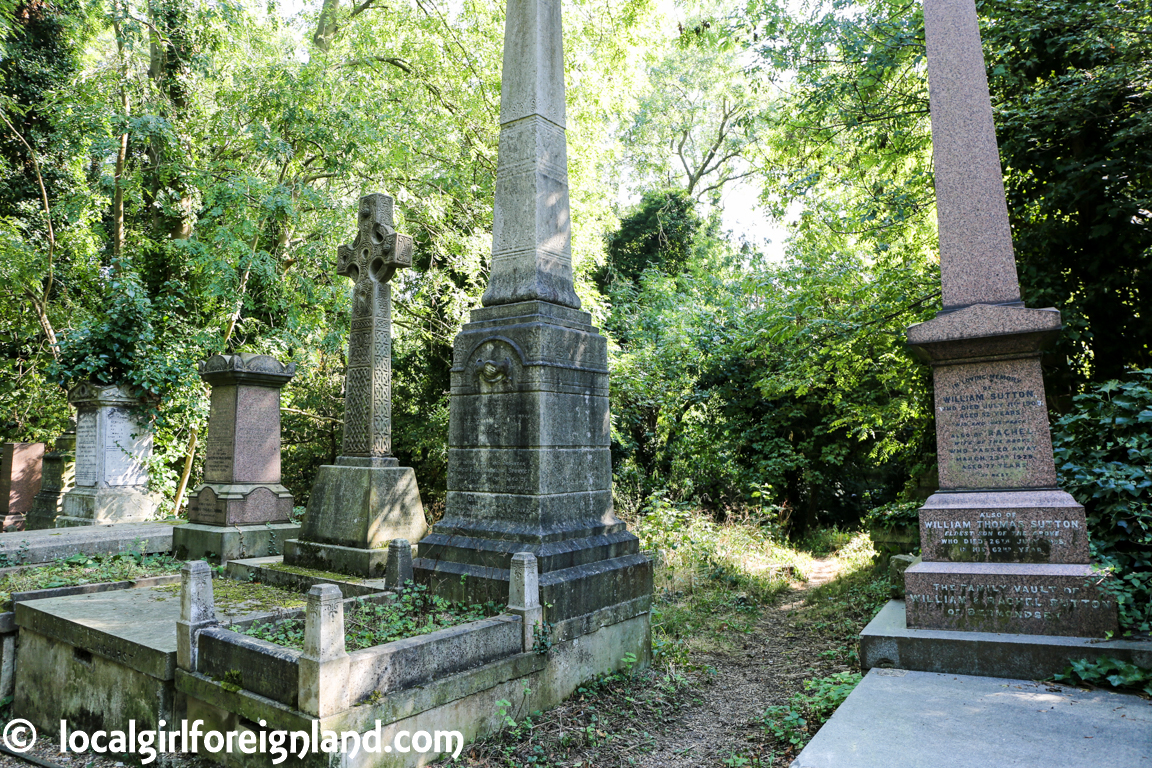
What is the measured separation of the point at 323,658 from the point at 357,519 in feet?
11.4

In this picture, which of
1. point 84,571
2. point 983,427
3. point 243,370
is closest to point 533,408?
point 983,427

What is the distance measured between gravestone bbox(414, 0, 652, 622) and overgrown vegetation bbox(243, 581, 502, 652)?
14cm

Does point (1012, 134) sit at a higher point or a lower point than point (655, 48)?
lower

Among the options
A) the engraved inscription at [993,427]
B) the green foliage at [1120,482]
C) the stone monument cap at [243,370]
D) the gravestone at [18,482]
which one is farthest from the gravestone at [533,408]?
the gravestone at [18,482]

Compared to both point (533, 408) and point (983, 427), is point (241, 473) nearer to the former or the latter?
point (533, 408)

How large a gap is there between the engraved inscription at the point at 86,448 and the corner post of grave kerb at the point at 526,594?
30.8 ft

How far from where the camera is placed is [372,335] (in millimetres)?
7336

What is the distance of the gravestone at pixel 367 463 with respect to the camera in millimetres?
6699

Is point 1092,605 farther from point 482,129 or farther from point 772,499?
point 482,129

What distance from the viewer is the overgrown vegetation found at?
14.1 feet

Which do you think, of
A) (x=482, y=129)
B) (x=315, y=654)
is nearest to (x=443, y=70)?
(x=482, y=129)

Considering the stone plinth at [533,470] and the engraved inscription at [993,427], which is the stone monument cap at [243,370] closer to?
the stone plinth at [533,470]

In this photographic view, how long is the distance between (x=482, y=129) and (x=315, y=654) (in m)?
11.4

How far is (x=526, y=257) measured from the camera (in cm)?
561
